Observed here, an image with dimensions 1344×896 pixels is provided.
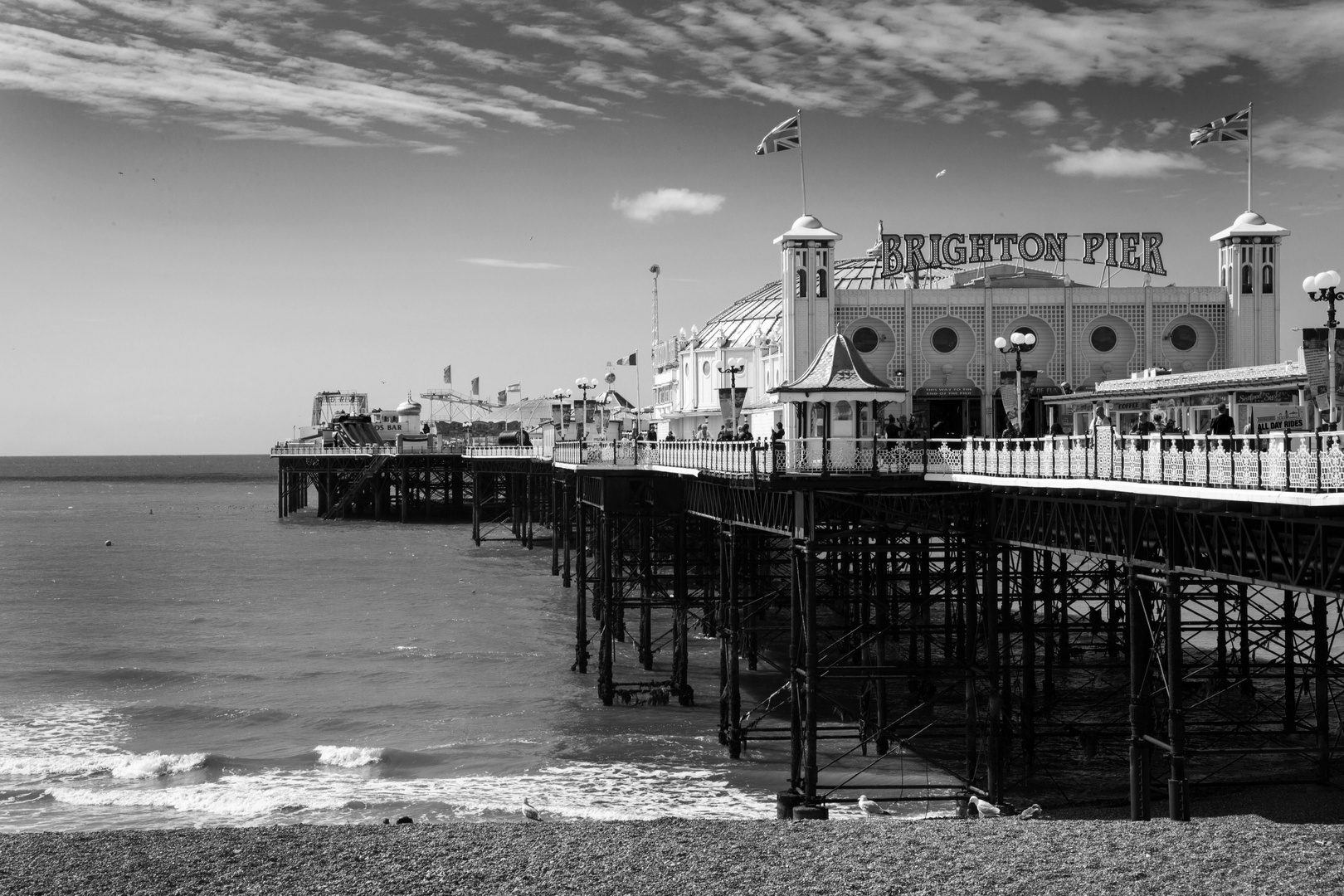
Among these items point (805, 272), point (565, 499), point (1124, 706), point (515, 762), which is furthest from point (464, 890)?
point (565, 499)

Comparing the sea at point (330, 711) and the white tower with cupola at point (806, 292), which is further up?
the white tower with cupola at point (806, 292)

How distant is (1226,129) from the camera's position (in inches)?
1457

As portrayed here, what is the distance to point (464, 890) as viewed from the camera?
653 inches

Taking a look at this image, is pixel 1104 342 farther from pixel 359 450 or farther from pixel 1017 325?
pixel 359 450

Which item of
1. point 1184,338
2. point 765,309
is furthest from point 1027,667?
point 765,309

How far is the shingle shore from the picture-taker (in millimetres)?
16109

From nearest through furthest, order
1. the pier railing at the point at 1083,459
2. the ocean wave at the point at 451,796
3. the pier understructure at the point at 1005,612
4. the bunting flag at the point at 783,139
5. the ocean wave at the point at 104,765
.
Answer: the pier railing at the point at 1083,459, the pier understructure at the point at 1005,612, the ocean wave at the point at 451,796, the ocean wave at the point at 104,765, the bunting flag at the point at 783,139

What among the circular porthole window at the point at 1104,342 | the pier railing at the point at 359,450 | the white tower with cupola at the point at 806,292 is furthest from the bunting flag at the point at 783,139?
the pier railing at the point at 359,450

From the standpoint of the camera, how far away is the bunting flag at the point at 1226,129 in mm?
36844

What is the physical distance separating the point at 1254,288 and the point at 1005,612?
22155 millimetres

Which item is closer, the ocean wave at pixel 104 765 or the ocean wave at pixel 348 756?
the ocean wave at pixel 104 765

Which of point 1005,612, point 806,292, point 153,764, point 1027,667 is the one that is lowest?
point 153,764

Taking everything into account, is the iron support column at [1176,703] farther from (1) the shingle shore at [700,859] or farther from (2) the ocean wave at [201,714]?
(2) the ocean wave at [201,714]

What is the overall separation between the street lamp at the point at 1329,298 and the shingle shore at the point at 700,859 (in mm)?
5564
